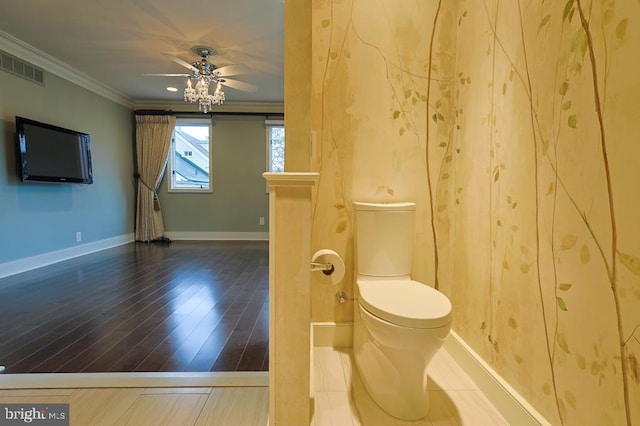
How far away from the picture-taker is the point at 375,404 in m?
1.21

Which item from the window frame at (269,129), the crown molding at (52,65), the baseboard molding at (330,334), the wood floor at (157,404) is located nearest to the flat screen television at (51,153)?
the crown molding at (52,65)

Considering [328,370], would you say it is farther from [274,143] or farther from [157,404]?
[274,143]

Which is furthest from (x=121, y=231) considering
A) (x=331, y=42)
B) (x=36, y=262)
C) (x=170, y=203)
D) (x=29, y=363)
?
(x=331, y=42)

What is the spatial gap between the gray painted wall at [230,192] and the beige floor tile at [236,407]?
158 inches

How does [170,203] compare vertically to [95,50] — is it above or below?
below

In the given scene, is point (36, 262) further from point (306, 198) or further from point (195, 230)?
point (306, 198)

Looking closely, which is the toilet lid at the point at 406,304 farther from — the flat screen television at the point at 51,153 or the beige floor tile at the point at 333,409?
the flat screen television at the point at 51,153

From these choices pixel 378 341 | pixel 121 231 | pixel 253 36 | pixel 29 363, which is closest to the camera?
pixel 378 341

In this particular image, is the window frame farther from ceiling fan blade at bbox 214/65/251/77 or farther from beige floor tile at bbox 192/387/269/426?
beige floor tile at bbox 192/387/269/426

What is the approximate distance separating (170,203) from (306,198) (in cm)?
499

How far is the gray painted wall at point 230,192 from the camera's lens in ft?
16.6

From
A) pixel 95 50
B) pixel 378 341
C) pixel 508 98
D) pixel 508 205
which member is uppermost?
pixel 95 50

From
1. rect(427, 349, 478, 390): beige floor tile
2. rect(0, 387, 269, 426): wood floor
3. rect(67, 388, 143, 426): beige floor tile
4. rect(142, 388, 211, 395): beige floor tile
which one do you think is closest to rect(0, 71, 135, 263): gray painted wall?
rect(0, 387, 269, 426): wood floor

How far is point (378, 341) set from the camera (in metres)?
1.10
